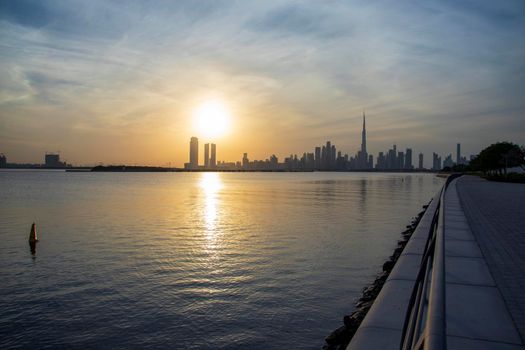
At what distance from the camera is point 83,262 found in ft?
52.4

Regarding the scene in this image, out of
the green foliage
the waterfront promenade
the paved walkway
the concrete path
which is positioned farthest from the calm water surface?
the green foliage

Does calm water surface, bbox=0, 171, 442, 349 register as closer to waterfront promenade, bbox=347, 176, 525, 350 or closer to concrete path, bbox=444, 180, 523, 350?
waterfront promenade, bbox=347, 176, 525, 350

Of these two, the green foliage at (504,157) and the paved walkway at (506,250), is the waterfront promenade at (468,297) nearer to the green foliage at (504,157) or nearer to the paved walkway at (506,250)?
the paved walkway at (506,250)

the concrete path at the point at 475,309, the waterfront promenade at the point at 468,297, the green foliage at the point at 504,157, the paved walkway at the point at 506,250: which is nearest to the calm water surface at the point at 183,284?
the waterfront promenade at the point at 468,297

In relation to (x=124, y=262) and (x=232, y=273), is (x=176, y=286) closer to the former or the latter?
(x=232, y=273)

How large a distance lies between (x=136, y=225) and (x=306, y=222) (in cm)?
1163

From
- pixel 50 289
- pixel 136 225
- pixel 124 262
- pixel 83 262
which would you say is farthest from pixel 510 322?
pixel 136 225

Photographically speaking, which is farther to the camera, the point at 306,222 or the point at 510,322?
the point at 306,222

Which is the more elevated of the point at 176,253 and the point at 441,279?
the point at 441,279

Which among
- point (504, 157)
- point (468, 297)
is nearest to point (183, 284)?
point (468, 297)

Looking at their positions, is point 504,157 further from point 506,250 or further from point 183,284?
point 183,284

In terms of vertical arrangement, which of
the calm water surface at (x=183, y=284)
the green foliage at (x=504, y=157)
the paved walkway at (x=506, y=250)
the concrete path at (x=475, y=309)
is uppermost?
the green foliage at (x=504, y=157)

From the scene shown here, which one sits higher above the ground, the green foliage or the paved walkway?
the green foliage

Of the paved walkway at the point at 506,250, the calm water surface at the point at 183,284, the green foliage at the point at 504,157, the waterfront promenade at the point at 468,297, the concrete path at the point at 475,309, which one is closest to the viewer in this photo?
the concrete path at the point at 475,309
